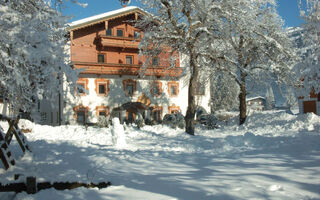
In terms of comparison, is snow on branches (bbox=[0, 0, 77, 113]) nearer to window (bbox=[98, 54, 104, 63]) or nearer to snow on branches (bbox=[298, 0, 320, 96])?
snow on branches (bbox=[298, 0, 320, 96])

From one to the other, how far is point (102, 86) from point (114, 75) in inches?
59.9

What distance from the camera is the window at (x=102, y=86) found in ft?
71.0

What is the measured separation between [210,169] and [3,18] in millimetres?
5313

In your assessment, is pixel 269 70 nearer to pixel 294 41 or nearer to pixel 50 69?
pixel 294 41

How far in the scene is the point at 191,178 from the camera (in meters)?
4.75

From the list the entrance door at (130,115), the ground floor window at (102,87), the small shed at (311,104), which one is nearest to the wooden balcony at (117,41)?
the ground floor window at (102,87)

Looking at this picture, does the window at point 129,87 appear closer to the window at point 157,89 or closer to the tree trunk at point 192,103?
the window at point 157,89

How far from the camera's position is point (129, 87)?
76.0 feet

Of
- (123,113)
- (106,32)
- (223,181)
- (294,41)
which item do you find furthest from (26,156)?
(294,41)

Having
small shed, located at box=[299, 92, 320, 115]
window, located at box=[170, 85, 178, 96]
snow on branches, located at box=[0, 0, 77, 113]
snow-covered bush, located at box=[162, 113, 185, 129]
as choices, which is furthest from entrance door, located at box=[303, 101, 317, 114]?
snow on branches, located at box=[0, 0, 77, 113]

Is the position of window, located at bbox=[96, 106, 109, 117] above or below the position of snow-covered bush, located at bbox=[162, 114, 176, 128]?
above

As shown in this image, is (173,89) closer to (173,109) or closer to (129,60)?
(173,109)

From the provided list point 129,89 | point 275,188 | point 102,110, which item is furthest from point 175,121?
point 275,188

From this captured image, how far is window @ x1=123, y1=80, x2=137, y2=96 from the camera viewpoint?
22.7 metres
